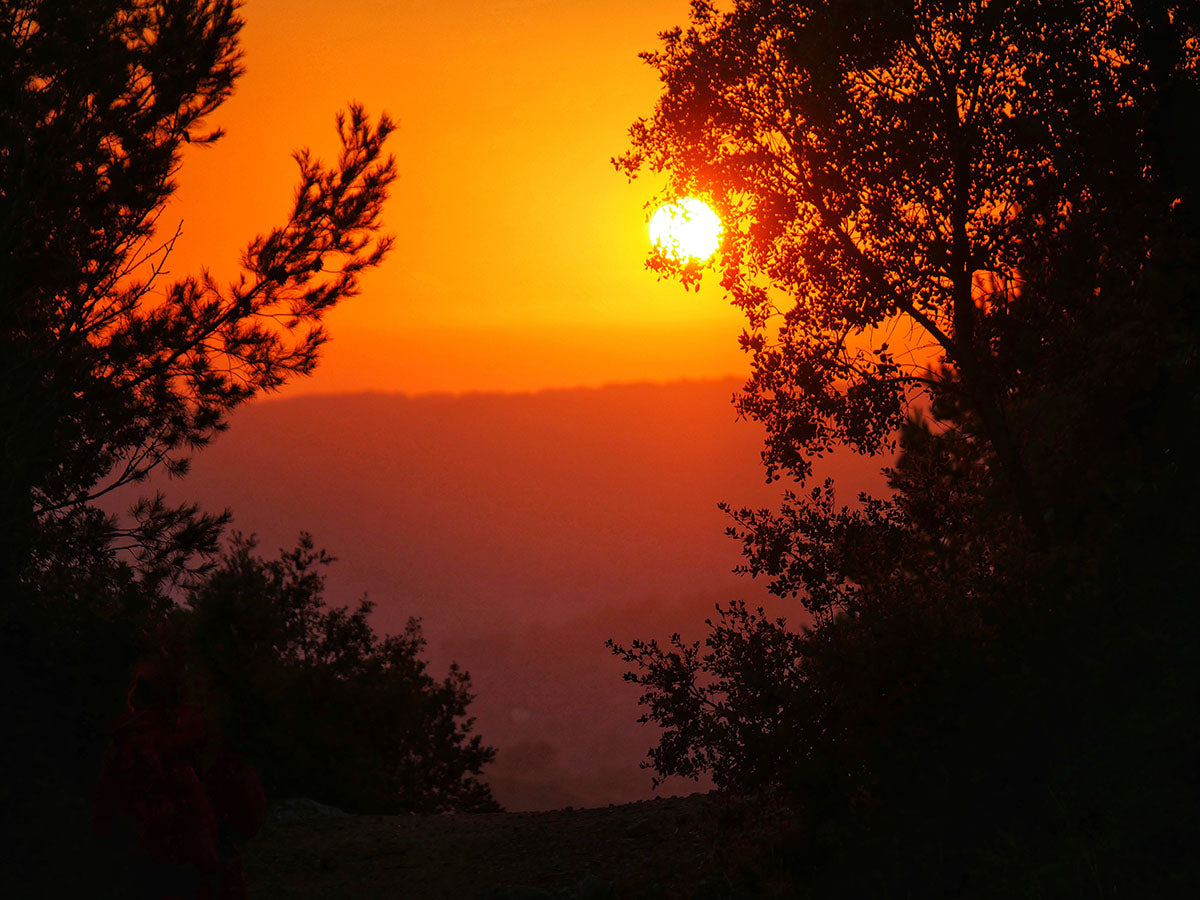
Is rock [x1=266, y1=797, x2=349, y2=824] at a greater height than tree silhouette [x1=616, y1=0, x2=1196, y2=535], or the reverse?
tree silhouette [x1=616, y1=0, x2=1196, y2=535]

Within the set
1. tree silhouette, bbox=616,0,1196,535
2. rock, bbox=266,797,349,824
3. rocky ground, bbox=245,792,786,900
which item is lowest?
rocky ground, bbox=245,792,786,900

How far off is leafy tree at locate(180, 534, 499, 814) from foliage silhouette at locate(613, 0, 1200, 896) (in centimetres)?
899

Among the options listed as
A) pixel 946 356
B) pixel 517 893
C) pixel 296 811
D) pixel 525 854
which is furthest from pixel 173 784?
pixel 946 356

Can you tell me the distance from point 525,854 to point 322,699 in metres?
7.69

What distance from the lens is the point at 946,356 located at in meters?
14.1

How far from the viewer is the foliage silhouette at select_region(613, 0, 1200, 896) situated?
11609 millimetres

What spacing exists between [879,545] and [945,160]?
4817 mm

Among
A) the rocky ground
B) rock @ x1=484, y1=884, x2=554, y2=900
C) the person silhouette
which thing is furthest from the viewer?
the rocky ground

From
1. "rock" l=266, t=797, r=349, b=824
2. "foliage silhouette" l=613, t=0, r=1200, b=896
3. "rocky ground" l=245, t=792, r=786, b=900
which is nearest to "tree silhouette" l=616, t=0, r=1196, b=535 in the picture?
"foliage silhouette" l=613, t=0, r=1200, b=896

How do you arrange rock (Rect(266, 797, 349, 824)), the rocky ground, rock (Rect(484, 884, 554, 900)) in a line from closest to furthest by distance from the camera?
1. rock (Rect(484, 884, 554, 900))
2. the rocky ground
3. rock (Rect(266, 797, 349, 824))

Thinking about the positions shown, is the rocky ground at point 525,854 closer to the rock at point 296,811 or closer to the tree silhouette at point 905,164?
the rock at point 296,811

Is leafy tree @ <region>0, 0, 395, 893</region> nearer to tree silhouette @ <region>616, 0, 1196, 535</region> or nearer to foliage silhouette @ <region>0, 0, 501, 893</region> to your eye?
foliage silhouette @ <region>0, 0, 501, 893</region>

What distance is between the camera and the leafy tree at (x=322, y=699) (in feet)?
61.4

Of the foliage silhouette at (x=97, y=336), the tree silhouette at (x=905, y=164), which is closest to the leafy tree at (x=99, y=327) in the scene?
the foliage silhouette at (x=97, y=336)
